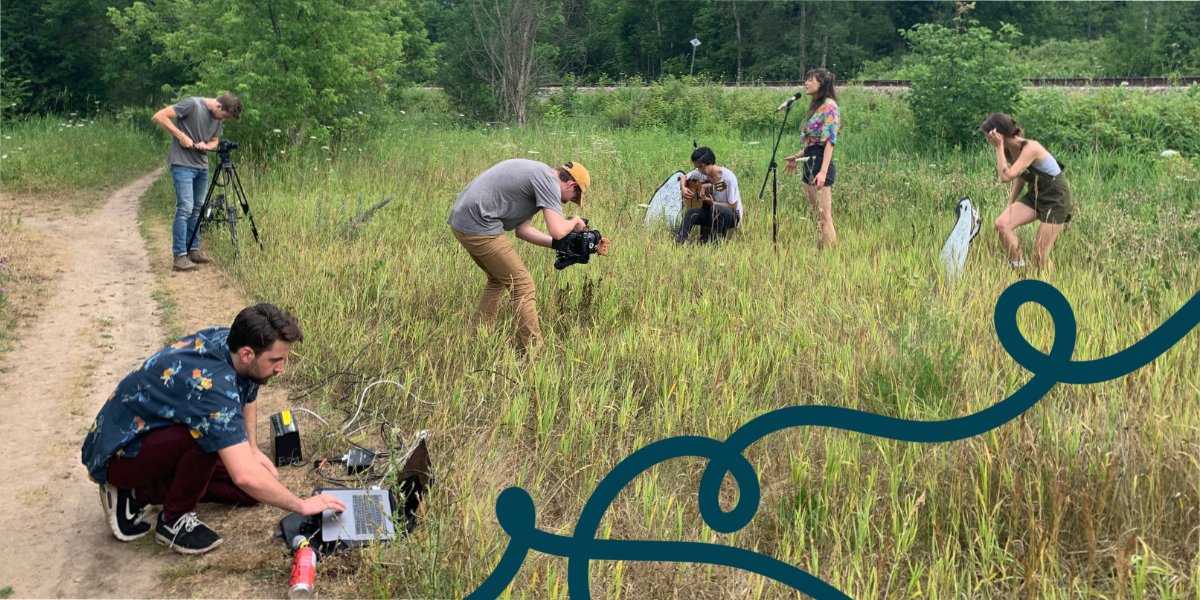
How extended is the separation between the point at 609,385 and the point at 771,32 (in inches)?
1136

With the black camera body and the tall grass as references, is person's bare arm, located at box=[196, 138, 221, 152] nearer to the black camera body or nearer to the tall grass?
the black camera body

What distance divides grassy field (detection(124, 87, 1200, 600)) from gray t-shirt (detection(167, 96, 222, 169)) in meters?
0.88

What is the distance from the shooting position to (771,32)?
1248 inches

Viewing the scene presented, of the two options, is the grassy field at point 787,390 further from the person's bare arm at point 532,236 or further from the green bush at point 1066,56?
the green bush at point 1066,56

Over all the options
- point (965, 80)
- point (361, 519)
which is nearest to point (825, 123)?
point (965, 80)

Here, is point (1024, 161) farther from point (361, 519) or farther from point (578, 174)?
point (361, 519)

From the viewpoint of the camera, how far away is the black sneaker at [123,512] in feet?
12.4

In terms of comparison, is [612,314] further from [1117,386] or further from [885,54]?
[885,54]

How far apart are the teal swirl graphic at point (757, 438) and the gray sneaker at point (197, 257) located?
7.43m

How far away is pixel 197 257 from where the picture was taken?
8617mm

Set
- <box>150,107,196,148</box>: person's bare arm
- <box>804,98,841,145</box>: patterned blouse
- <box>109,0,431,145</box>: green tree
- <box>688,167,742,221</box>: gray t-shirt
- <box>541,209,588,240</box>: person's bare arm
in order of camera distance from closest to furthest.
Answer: <box>541,209,588,240</box>: person's bare arm, <box>150,107,196,148</box>: person's bare arm, <box>804,98,841,145</box>: patterned blouse, <box>688,167,742,221</box>: gray t-shirt, <box>109,0,431,145</box>: green tree

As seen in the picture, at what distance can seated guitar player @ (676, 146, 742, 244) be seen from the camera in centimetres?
880

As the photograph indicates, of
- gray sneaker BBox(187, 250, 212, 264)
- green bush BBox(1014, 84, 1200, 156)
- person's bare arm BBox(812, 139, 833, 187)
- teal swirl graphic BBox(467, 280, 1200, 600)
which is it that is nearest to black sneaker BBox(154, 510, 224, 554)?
teal swirl graphic BBox(467, 280, 1200, 600)

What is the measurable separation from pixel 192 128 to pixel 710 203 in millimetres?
4873
